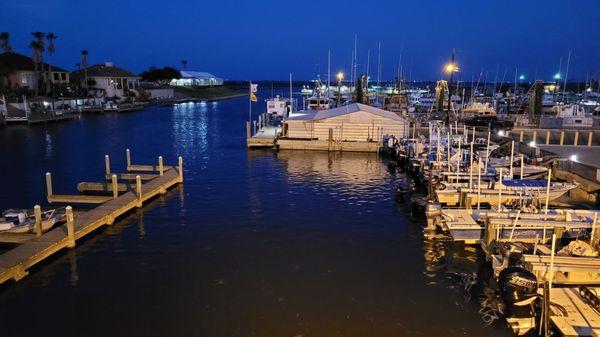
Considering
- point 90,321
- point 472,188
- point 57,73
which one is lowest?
point 90,321

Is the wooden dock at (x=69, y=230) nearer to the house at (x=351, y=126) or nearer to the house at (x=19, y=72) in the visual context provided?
the house at (x=351, y=126)

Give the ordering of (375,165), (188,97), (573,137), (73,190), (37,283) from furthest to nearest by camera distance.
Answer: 1. (188,97)
2. (573,137)
3. (375,165)
4. (73,190)
5. (37,283)

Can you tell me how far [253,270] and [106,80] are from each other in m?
104

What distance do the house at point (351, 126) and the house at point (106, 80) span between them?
76.4m

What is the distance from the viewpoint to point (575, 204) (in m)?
22.1

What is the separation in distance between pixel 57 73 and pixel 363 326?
101 meters

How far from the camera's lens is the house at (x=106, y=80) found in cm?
10488

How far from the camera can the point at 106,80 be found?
107812 millimetres

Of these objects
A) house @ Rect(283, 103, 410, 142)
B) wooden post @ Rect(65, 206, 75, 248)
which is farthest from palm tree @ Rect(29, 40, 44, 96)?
wooden post @ Rect(65, 206, 75, 248)

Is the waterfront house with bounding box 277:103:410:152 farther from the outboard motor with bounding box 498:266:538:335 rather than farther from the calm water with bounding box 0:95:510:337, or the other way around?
the outboard motor with bounding box 498:266:538:335

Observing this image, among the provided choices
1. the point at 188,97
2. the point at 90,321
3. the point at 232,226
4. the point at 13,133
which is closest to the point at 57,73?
the point at 13,133

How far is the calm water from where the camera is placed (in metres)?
12.6

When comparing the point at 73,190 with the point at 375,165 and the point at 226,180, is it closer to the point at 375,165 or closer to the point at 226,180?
the point at 226,180

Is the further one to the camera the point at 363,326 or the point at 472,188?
the point at 472,188
